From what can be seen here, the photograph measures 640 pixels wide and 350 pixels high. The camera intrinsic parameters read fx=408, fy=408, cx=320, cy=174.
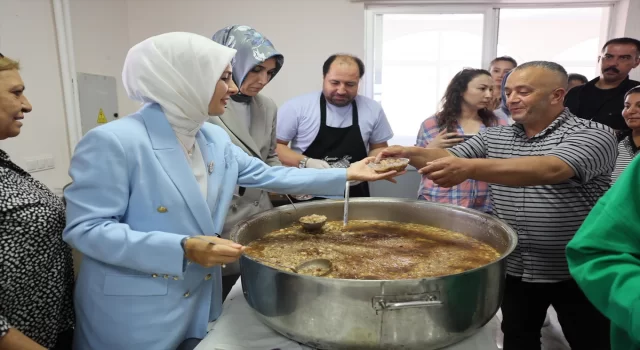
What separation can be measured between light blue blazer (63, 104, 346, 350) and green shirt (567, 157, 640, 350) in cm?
86

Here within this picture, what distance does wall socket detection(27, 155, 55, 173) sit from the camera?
238 cm

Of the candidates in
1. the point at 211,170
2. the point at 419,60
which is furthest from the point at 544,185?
the point at 419,60

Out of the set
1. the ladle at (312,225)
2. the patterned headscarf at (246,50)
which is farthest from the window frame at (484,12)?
the ladle at (312,225)

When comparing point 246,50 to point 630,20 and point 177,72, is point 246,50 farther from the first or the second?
point 630,20

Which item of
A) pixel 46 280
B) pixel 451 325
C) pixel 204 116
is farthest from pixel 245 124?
pixel 451 325

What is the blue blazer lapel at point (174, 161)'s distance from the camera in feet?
3.46

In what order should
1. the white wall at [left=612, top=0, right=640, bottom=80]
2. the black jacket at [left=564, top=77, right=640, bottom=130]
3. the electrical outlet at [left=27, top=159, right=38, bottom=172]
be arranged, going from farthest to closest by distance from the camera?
the white wall at [left=612, top=0, right=640, bottom=80] → the black jacket at [left=564, top=77, right=640, bottom=130] → the electrical outlet at [left=27, top=159, right=38, bottom=172]

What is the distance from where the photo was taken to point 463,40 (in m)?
3.60

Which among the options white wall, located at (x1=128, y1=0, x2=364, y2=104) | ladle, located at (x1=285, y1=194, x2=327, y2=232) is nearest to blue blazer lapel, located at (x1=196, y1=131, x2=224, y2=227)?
ladle, located at (x1=285, y1=194, x2=327, y2=232)

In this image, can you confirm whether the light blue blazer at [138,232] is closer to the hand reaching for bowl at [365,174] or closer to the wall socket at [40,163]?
the hand reaching for bowl at [365,174]

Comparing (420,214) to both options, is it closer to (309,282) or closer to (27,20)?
(309,282)

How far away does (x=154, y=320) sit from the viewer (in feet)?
3.45

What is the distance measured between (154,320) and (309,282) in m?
0.47

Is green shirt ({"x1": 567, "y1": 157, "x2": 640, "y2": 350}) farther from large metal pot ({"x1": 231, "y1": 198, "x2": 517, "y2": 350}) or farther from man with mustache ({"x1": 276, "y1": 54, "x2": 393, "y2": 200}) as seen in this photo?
man with mustache ({"x1": 276, "y1": 54, "x2": 393, "y2": 200})
